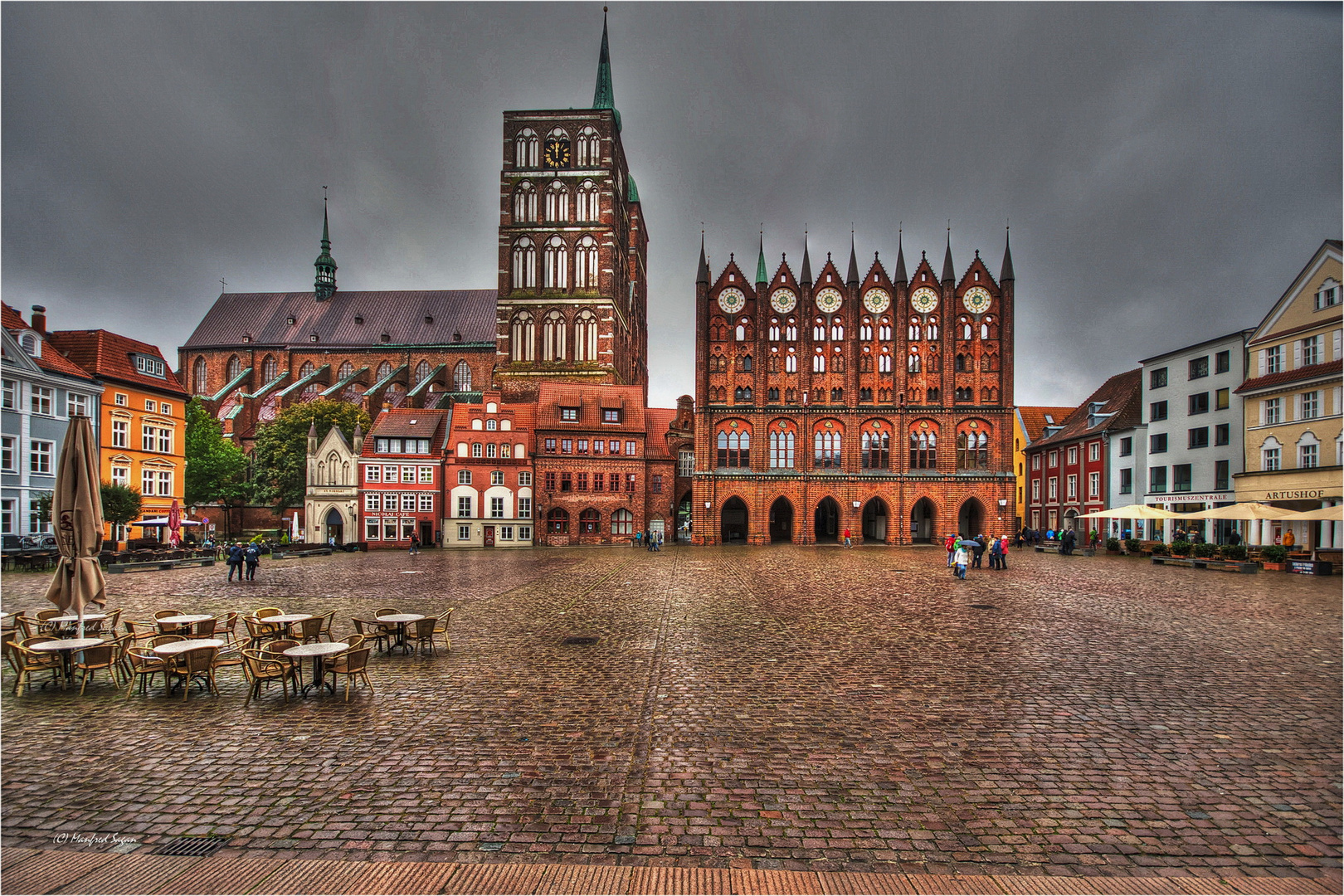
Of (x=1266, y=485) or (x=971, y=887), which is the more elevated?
(x=1266, y=485)

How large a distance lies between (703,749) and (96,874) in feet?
15.9

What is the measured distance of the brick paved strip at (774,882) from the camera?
4.42 m

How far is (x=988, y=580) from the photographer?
874 inches

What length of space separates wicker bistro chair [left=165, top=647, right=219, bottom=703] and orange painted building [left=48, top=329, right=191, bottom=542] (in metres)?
33.1

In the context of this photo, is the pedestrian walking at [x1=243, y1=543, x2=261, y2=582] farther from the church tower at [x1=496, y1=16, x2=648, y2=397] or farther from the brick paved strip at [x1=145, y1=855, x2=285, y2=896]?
the church tower at [x1=496, y1=16, x2=648, y2=397]

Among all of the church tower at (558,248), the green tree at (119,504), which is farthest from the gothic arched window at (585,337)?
the green tree at (119,504)

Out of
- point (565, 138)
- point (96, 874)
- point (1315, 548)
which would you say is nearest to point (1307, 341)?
point (1315, 548)

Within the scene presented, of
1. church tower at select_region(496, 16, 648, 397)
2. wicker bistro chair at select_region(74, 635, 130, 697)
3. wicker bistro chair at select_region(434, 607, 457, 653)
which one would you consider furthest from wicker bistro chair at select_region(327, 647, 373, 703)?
church tower at select_region(496, 16, 648, 397)

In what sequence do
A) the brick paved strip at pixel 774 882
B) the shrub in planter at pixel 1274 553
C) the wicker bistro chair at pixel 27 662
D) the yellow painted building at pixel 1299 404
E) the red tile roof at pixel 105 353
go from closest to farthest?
the brick paved strip at pixel 774 882 → the wicker bistro chair at pixel 27 662 → the shrub in planter at pixel 1274 553 → the yellow painted building at pixel 1299 404 → the red tile roof at pixel 105 353

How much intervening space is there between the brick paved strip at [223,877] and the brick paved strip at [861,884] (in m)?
3.76

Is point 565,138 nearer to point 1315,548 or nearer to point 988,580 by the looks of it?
point 988,580

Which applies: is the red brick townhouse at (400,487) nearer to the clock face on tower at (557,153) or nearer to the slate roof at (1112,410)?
the clock face on tower at (557,153)

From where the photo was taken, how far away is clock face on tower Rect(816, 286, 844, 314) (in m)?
48.2

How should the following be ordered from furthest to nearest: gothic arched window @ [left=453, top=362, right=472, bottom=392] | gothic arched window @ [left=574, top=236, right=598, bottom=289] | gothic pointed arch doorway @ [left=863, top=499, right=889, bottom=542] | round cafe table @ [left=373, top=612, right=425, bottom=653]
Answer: gothic arched window @ [left=453, top=362, right=472, bottom=392] → gothic arched window @ [left=574, top=236, right=598, bottom=289] → gothic pointed arch doorway @ [left=863, top=499, right=889, bottom=542] → round cafe table @ [left=373, top=612, right=425, bottom=653]
